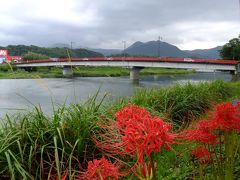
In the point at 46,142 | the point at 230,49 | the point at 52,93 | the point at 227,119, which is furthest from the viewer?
the point at 230,49

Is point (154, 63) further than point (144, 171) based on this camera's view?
Yes

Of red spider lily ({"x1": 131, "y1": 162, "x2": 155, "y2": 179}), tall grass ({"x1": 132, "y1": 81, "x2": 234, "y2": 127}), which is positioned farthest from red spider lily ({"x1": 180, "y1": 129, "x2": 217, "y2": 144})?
tall grass ({"x1": 132, "y1": 81, "x2": 234, "y2": 127})

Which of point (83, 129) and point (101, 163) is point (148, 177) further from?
point (83, 129)

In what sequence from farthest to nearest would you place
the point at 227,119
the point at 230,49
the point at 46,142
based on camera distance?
the point at 230,49
the point at 46,142
the point at 227,119

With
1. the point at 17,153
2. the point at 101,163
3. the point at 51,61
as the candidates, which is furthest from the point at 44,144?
the point at 51,61

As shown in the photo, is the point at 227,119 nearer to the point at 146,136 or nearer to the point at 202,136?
the point at 202,136

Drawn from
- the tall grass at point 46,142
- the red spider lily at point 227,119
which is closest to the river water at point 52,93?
the tall grass at point 46,142

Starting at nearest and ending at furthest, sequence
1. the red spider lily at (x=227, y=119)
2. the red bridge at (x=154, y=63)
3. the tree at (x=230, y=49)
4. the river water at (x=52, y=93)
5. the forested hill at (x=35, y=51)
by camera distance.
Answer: the red spider lily at (x=227, y=119), the river water at (x=52, y=93), the red bridge at (x=154, y=63), the tree at (x=230, y=49), the forested hill at (x=35, y=51)

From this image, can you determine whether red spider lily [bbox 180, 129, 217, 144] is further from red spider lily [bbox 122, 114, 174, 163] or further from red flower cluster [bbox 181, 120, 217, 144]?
red spider lily [bbox 122, 114, 174, 163]

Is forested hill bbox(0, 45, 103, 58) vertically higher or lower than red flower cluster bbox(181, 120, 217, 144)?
higher

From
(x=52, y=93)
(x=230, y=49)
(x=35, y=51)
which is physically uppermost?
(x=35, y=51)

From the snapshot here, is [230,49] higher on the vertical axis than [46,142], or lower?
higher

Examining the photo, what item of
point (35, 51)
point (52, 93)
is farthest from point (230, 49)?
point (35, 51)

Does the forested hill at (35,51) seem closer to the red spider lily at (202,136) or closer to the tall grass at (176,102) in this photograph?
the tall grass at (176,102)
